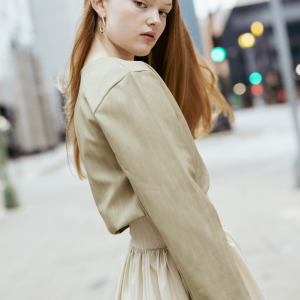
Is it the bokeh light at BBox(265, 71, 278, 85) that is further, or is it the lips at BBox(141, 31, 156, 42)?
the bokeh light at BBox(265, 71, 278, 85)

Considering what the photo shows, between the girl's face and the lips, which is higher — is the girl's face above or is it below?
above

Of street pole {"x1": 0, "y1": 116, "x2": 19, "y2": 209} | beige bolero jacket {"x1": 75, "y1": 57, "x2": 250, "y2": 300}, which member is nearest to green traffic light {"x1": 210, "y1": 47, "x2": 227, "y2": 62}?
street pole {"x1": 0, "y1": 116, "x2": 19, "y2": 209}

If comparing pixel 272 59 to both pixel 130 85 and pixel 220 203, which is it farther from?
pixel 130 85

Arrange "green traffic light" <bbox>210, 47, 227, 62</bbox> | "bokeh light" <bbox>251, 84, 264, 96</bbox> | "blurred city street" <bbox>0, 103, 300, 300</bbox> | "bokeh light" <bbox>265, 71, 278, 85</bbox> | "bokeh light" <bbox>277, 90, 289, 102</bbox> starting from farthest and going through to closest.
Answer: "bokeh light" <bbox>251, 84, 264, 96</bbox>, "bokeh light" <bbox>265, 71, 278, 85</bbox>, "bokeh light" <bbox>277, 90, 289, 102</bbox>, "green traffic light" <bbox>210, 47, 227, 62</bbox>, "blurred city street" <bbox>0, 103, 300, 300</bbox>

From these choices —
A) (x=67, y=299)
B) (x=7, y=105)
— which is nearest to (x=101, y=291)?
(x=67, y=299)

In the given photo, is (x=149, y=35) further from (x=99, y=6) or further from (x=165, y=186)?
(x=165, y=186)

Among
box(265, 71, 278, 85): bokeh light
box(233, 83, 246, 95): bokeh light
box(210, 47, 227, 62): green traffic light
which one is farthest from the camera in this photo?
box(233, 83, 246, 95): bokeh light

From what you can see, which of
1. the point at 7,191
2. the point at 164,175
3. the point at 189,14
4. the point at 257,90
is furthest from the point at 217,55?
the point at 257,90

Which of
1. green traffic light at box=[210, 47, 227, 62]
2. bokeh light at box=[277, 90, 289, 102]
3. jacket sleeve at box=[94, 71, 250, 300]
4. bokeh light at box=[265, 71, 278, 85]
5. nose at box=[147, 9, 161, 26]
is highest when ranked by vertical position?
nose at box=[147, 9, 161, 26]

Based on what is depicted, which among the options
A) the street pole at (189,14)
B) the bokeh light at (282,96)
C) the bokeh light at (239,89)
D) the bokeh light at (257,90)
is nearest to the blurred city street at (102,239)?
the street pole at (189,14)

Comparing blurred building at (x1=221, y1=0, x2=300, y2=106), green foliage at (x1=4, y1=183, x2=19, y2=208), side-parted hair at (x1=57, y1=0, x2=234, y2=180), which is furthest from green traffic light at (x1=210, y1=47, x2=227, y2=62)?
blurred building at (x1=221, y1=0, x2=300, y2=106)

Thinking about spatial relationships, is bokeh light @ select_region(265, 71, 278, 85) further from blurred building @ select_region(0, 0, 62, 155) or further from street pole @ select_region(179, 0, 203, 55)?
street pole @ select_region(179, 0, 203, 55)

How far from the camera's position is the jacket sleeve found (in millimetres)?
764

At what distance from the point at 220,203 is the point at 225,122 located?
1182 centimetres
